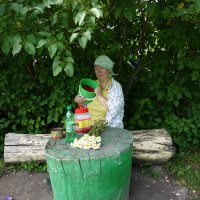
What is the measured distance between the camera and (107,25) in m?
4.78

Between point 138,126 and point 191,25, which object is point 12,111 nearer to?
point 138,126

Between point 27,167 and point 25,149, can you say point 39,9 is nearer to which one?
point 25,149

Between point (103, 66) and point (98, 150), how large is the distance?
105 centimetres

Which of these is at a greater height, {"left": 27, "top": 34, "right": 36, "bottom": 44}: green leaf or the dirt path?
{"left": 27, "top": 34, "right": 36, "bottom": 44}: green leaf

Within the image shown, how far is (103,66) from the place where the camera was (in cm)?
388

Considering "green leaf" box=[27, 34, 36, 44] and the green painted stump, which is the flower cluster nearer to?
the green painted stump

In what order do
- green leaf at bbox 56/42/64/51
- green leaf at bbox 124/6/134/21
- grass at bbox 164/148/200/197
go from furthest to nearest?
grass at bbox 164/148/200/197 → green leaf at bbox 124/6/134/21 → green leaf at bbox 56/42/64/51

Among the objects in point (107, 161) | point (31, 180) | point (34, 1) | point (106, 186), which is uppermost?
point (34, 1)

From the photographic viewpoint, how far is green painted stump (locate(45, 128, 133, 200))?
306cm

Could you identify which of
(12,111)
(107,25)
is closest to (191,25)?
(107,25)

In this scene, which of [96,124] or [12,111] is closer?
[96,124]

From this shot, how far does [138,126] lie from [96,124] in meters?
1.55

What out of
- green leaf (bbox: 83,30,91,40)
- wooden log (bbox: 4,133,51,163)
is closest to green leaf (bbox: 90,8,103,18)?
green leaf (bbox: 83,30,91,40)

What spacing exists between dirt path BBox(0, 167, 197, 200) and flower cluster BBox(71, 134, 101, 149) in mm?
952
